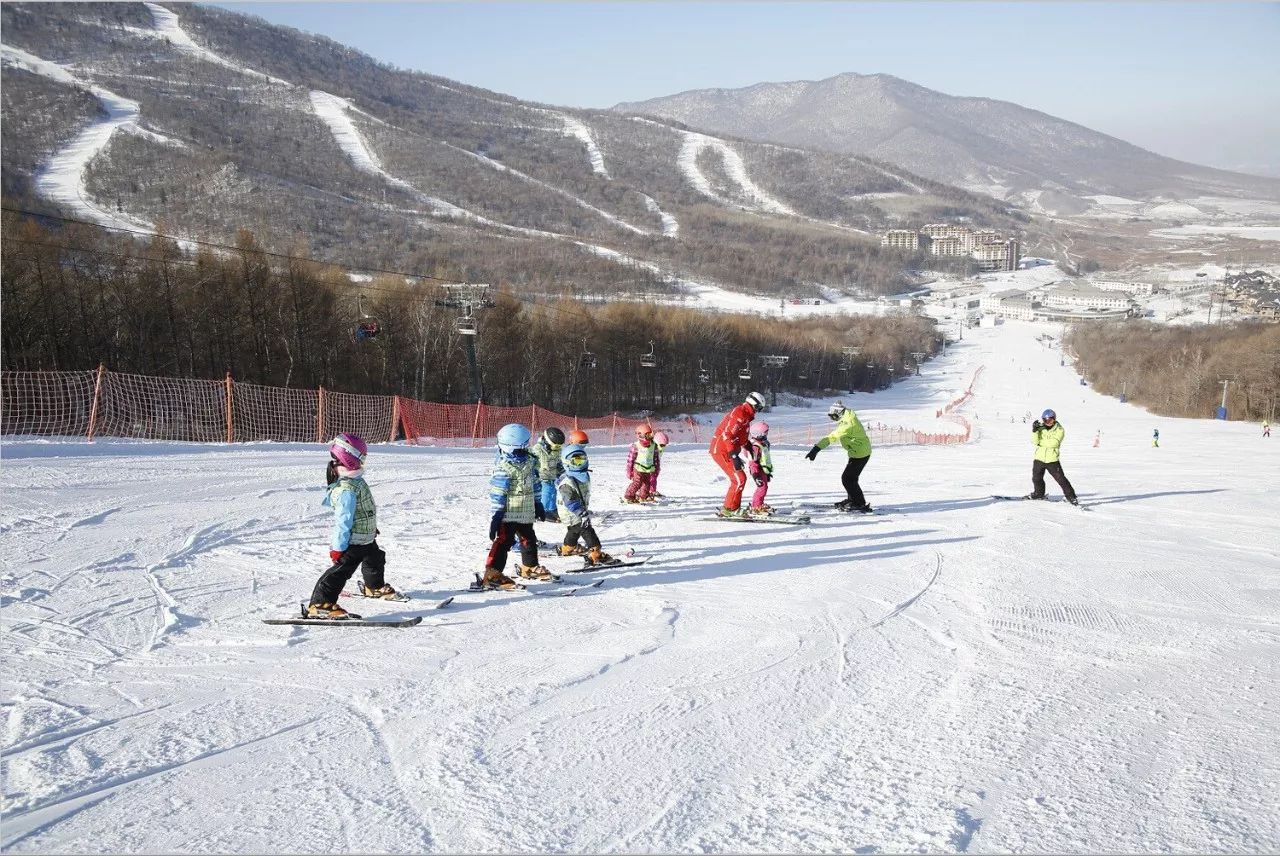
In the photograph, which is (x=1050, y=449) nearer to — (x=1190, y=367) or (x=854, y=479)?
(x=854, y=479)

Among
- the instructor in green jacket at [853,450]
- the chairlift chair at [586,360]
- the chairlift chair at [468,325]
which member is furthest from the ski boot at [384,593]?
the chairlift chair at [586,360]

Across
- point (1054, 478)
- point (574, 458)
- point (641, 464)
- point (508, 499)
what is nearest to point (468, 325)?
point (641, 464)

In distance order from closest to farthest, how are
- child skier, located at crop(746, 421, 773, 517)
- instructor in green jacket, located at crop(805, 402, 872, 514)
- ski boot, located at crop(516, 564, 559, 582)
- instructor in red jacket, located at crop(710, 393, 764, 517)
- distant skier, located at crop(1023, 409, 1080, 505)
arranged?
1. ski boot, located at crop(516, 564, 559, 582)
2. instructor in red jacket, located at crop(710, 393, 764, 517)
3. child skier, located at crop(746, 421, 773, 517)
4. instructor in green jacket, located at crop(805, 402, 872, 514)
5. distant skier, located at crop(1023, 409, 1080, 505)

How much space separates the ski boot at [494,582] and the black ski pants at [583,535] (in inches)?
43.2

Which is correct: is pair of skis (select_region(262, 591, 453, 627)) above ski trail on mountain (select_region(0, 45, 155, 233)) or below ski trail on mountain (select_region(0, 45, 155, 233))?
below

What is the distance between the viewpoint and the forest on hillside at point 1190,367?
5184cm

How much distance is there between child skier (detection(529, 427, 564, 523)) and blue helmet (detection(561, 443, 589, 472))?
93 millimetres

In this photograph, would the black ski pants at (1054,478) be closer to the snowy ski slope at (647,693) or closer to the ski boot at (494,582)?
the snowy ski slope at (647,693)

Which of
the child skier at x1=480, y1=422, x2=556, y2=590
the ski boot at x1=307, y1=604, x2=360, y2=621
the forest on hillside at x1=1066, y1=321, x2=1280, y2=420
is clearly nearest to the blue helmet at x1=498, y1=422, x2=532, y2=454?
the child skier at x1=480, y1=422, x2=556, y2=590

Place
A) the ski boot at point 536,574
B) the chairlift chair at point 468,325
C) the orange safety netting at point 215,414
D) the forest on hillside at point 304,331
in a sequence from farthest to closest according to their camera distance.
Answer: the forest on hillside at point 304,331
the chairlift chair at point 468,325
the orange safety netting at point 215,414
the ski boot at point 536,574

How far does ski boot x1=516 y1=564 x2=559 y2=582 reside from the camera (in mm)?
6918

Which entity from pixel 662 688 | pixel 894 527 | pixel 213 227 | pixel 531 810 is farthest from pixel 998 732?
pixel 213 227

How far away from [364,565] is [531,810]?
3284mm

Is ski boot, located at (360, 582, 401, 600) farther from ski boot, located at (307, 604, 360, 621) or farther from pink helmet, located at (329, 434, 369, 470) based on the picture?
pink helmet, located at (329, 434, 369, 470)
